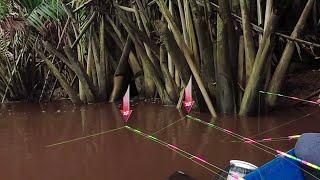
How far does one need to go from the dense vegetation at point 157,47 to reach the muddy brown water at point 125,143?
0.45 metres

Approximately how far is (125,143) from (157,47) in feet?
8.03

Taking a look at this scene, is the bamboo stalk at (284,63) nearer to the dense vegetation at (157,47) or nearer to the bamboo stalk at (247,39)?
the dense vegetation at (157,47)

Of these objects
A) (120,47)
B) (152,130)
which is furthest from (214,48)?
(120,47)

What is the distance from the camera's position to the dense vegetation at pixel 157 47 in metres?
6.00

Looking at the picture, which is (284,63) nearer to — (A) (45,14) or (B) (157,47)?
(B) (157,47)

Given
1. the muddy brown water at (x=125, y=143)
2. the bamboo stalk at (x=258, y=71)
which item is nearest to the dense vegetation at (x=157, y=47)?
the bamboo stalk at (x=258, y=71)

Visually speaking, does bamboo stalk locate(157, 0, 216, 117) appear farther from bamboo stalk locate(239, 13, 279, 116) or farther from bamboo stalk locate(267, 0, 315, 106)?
bamboo stalk locate(267, 0, 315, 106)

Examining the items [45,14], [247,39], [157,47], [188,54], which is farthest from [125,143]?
[45,14]

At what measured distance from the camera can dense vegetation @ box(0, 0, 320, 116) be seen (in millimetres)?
6000

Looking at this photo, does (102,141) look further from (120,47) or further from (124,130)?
(120,47)

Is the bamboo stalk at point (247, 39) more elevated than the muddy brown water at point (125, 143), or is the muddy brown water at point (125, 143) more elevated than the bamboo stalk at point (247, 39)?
the bamboo stalk at point (247, 39)

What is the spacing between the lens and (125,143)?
5.14 m

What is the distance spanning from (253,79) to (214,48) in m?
0.67

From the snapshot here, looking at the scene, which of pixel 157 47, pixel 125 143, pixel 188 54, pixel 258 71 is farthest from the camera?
pixel 157 47
